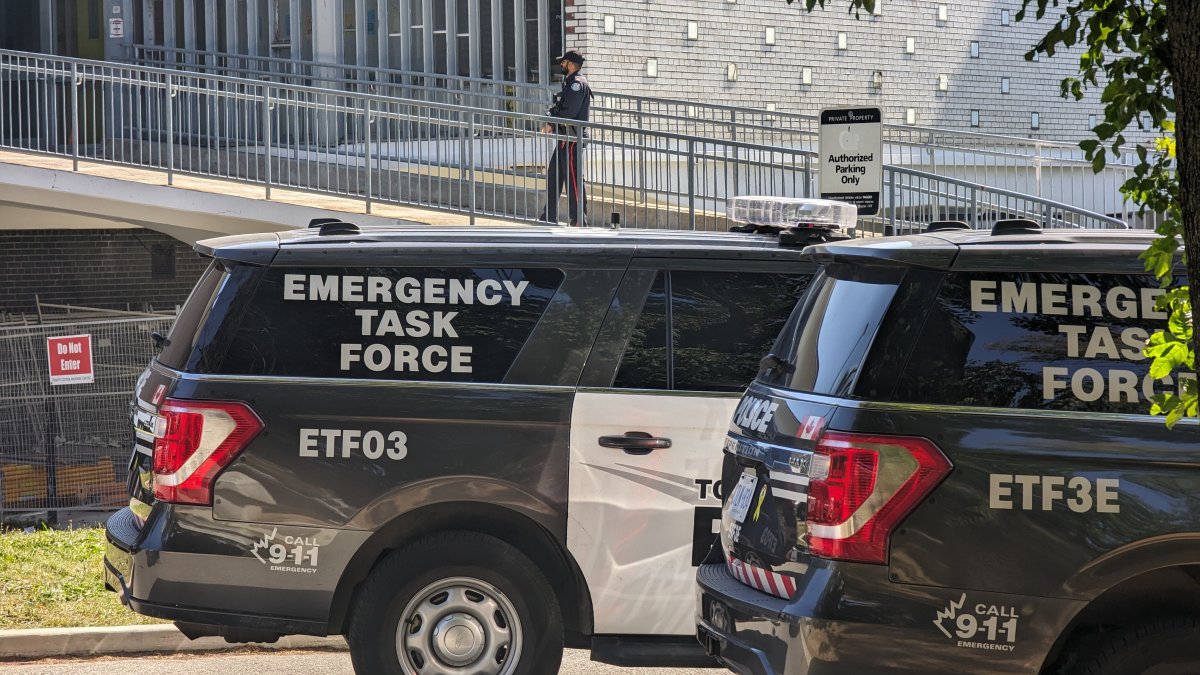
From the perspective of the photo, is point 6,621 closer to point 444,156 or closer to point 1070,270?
point 1070,270

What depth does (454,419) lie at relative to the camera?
5430 millimetres

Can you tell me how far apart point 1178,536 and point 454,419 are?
2.57m

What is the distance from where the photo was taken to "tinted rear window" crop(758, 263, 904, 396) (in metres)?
4.23

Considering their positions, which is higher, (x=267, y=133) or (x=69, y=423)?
(x=267, y=133)

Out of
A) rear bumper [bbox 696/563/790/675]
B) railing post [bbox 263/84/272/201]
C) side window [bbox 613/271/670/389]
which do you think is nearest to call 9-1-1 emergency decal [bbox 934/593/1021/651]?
rear bumper [bbox 696/563/790/675]

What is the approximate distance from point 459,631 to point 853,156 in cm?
627

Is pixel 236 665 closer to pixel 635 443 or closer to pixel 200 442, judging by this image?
pixel 200 442

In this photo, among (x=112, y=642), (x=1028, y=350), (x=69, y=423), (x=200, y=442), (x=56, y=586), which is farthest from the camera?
(x=69, y=423)

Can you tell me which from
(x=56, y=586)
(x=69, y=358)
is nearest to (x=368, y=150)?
(x=69, y=358)

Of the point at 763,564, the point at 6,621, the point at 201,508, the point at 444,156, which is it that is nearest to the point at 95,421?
the point at 444,156

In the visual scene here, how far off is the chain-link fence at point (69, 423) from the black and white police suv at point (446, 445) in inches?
262

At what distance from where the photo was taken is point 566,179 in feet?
45.0

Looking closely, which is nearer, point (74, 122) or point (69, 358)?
point (69, 358)

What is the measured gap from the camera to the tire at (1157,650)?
4055 mm
